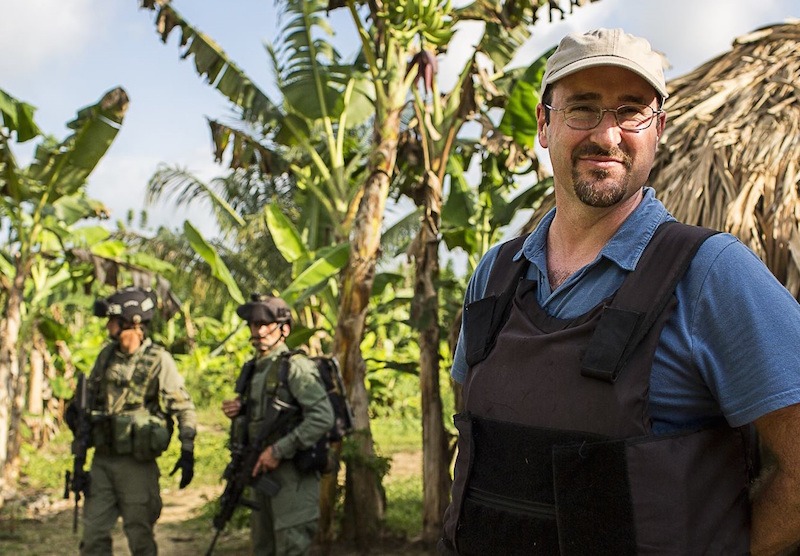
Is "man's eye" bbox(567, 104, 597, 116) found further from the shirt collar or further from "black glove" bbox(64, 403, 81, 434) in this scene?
"black glove" bbox(64, 403, 81, 434)

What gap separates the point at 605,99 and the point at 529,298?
1.30ft

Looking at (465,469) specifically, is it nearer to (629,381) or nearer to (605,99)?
(629,381)

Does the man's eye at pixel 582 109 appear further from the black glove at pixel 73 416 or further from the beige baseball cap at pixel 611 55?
the black glove at pixel 73 416

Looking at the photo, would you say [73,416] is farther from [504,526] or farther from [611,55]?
[611,55]

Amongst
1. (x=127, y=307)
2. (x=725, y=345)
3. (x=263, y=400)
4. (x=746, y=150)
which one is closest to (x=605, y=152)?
(x=725, y=345)

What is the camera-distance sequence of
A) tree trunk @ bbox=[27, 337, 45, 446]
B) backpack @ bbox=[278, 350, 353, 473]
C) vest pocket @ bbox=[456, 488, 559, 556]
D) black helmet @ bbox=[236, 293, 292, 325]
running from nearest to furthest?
vest pocket @ bbox=[456, 488, 559, 556] < backpack @ bbox=[278, 350, 353, 473] < black helmet @ bbox=[236, 293, 292, 325] < tree trunk @ bbox=[27, 337, 45, 446]

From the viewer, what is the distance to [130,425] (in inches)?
230

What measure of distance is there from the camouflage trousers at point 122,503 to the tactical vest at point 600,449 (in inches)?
183

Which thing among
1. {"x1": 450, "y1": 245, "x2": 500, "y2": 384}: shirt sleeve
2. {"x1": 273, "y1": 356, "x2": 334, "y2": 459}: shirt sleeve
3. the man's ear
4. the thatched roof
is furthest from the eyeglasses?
{"x1": 273, "y1": 356, "x2": 334, "y2": 459}: shirt sleeve

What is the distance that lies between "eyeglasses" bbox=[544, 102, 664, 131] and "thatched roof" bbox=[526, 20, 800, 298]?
2.24m

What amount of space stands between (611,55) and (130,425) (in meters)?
4.90

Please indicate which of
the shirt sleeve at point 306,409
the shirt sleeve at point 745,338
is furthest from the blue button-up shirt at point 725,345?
the shirt sleeve at point 306,409

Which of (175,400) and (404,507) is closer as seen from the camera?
(175,400)

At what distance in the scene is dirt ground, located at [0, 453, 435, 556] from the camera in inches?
287
